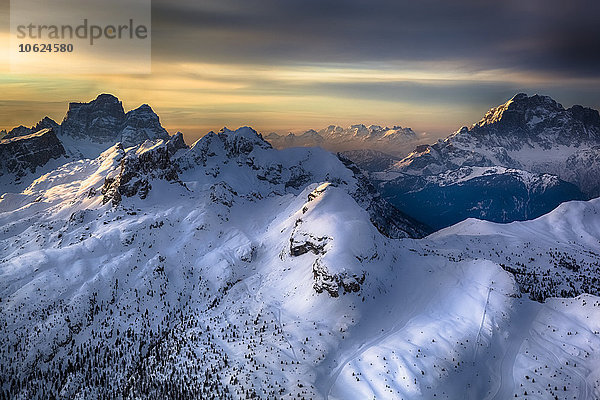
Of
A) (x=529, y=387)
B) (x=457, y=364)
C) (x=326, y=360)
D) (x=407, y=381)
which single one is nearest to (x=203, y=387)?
(x=326, y=360)

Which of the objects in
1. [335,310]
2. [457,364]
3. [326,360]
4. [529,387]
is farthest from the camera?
[335,310]

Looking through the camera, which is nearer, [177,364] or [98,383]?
[177,364]

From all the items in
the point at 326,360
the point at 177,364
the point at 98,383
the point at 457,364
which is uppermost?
the point at 457,364

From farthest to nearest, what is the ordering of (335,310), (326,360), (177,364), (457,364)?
(335,310)
(177,364)
(326,360)
(457,364)

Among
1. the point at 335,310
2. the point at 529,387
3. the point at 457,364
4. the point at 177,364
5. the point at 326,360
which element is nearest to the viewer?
the point at 529,387

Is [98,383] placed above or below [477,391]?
below

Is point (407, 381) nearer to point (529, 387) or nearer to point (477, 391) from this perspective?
point (477, 391)

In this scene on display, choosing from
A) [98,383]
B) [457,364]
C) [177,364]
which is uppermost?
[457,364]

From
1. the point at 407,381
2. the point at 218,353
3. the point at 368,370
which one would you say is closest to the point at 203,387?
the point at 218,353

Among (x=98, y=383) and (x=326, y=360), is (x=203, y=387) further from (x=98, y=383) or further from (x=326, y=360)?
(x=98, y=383)
